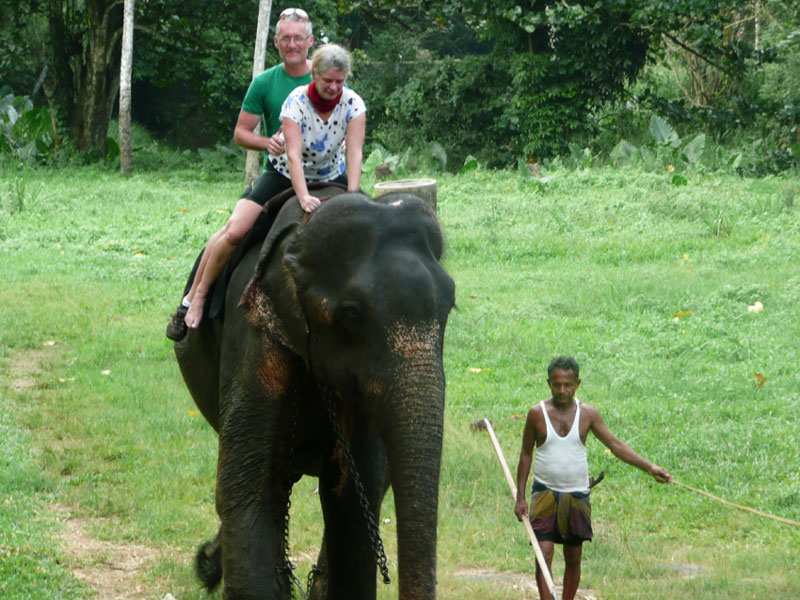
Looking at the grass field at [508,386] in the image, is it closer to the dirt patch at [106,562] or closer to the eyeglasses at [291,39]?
the dirt patch at [106,562]

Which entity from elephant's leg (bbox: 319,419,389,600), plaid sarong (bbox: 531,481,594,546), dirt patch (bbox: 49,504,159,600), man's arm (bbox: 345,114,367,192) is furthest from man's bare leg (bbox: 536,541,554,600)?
dirt patch (bbox: 49,504,159,600)

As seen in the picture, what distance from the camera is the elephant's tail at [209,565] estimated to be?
224 inches

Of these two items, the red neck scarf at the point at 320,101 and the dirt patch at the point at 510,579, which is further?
the dirt patch at the point at 510,579

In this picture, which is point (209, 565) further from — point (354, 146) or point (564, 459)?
point (354, 146)

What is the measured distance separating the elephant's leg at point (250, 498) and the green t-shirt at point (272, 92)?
1.76 meters

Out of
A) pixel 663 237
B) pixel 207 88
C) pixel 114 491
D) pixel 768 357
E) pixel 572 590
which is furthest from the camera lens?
pixel 207 88

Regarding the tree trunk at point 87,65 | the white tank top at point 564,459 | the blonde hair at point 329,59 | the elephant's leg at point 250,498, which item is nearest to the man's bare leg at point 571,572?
the white tank top at point 564,459

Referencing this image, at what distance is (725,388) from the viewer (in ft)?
29.6

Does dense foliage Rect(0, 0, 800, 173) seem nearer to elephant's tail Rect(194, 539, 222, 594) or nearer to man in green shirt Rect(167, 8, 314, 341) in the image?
man in green shirt Rect(167, 8, 314, 341)

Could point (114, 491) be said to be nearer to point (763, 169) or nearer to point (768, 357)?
point (768, 357)

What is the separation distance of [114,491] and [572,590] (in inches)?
130

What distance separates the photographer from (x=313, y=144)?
4.90 metres

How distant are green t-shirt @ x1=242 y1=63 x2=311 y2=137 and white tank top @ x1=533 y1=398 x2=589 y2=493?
1.95 m

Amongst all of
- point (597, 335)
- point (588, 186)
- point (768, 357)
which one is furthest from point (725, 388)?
point (588, 186)
